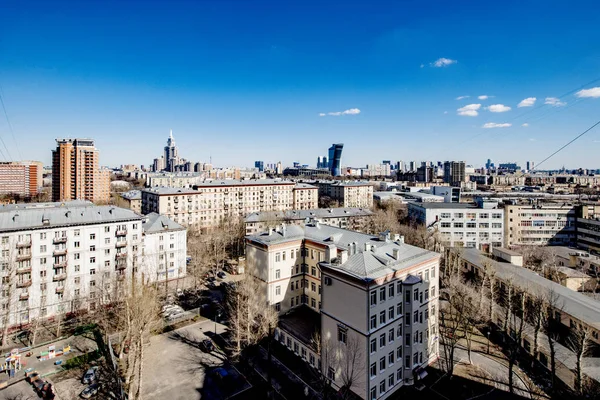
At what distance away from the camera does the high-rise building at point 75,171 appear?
8112cm

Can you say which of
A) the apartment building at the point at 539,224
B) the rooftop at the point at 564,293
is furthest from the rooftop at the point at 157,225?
the apartment building at the point at 539,224

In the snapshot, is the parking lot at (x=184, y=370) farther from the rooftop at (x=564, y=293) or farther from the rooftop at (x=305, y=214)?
the rooftop at (x=305, y=214)

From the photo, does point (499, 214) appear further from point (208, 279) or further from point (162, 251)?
point (162, 251)

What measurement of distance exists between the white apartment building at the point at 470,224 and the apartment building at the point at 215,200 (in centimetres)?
4299

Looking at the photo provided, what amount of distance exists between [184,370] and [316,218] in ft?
124

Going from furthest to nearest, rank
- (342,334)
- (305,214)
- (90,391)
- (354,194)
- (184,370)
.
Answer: (354,194), (305,214), (184,370), (90,391), (342,334)

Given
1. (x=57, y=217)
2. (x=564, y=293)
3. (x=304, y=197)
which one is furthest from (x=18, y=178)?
(x=564, y=293)

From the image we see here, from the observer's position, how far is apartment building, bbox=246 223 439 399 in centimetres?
1969

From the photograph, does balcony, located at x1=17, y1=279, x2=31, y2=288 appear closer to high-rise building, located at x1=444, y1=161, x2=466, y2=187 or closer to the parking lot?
the parking lot

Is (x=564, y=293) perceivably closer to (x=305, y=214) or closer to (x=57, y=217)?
(x=305, y=214)

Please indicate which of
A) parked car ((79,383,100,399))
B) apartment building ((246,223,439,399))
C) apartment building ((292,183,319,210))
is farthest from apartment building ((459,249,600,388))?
apartment building ((292,183,319,210))

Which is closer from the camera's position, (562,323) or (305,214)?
(562,323)

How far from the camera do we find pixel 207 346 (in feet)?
86.6

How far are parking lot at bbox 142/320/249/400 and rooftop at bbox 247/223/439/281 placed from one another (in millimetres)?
10192
